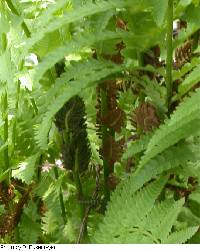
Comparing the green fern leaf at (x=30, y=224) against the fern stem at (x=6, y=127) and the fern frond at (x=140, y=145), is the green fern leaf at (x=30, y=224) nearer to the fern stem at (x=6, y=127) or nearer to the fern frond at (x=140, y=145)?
the fern stem at (x=6, y=127)

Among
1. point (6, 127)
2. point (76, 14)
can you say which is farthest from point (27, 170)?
point (76, 14)

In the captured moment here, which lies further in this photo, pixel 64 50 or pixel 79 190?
pixel 79 190

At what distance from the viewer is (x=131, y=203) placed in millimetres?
772

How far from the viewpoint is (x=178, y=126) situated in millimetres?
710

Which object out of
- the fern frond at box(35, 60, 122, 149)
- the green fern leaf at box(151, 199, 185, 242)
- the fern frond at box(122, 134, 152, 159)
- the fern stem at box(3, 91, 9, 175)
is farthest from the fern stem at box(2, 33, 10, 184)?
the green fern leaf at box(151, 199, 185, 242)

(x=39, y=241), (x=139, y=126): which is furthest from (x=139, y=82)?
(x=39, y=241)

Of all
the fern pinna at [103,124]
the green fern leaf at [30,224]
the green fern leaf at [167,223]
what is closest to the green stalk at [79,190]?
the fern pinna at [103,124]

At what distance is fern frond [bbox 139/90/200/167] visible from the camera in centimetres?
67

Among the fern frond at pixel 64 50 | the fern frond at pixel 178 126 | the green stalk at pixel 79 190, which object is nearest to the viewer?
the fern frond at pixel 178 126

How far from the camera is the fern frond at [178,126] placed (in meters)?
0.67

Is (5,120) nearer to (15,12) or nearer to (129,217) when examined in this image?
(15,12)

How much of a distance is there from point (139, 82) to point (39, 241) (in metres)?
0.41

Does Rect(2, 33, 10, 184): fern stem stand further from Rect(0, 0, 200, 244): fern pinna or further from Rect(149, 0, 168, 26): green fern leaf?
Rect(149, 0, 168, 26): green fern leaf

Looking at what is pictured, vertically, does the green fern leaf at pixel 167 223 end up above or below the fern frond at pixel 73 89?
below
